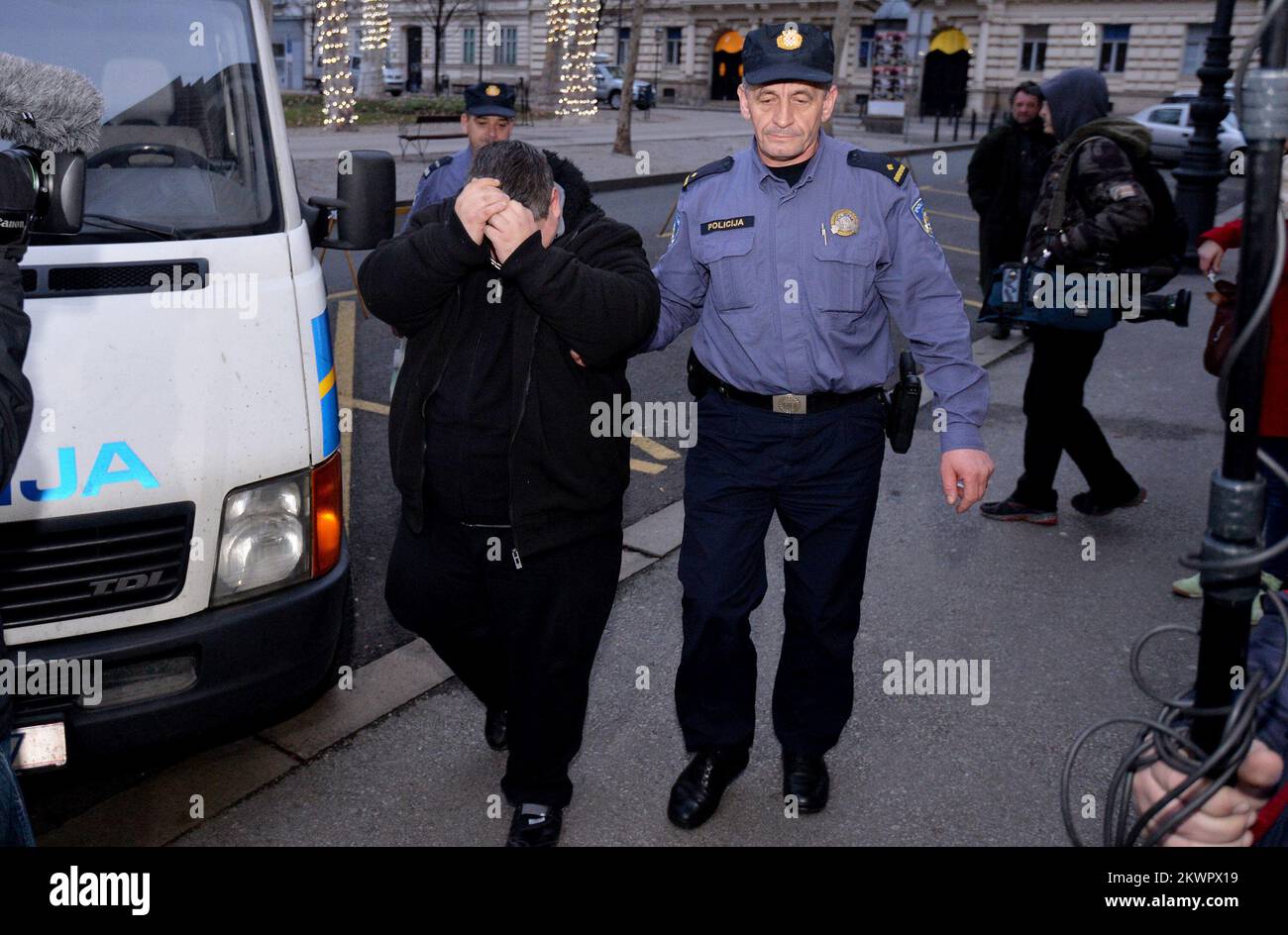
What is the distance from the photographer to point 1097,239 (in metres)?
5.16

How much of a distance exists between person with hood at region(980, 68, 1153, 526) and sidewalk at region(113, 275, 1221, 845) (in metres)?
0.20

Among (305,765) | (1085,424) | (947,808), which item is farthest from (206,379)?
(1085,424)

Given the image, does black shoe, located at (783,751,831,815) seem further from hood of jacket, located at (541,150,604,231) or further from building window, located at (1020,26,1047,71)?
building window, located at (1020,26,1047,71)

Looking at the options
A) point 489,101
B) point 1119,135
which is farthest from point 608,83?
point 1119,135

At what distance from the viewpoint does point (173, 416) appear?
9.67ft

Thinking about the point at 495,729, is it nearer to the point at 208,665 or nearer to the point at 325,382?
the point at 208,665

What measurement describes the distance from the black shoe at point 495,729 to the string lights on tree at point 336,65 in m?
28.8

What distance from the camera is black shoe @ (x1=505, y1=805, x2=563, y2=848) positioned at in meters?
3.22

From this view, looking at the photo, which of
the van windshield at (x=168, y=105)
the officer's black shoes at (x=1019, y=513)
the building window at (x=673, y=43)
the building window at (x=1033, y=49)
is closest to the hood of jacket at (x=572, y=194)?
the van windshield at (x=168, y=105)

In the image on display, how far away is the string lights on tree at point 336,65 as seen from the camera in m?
30.4

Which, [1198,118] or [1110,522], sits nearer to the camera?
[1110,522]

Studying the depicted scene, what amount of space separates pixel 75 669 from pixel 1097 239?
421 cm

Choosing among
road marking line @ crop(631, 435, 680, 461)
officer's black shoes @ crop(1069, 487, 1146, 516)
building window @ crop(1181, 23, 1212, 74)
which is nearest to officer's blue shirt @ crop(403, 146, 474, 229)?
road marking line @ crop(631, 435, 680, 461)
